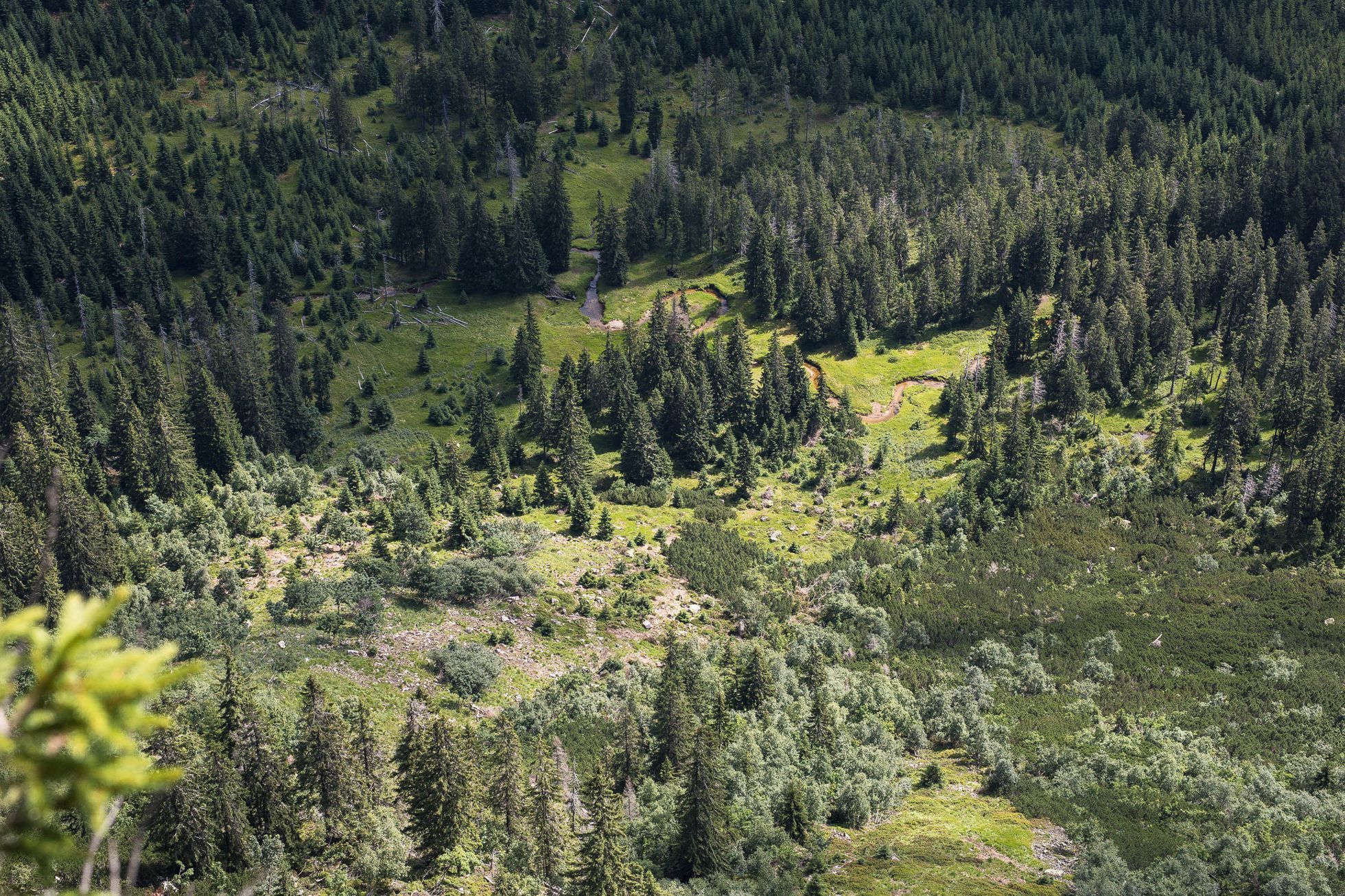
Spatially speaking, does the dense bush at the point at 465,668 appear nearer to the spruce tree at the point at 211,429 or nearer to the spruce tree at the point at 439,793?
the spruce tree at the point at 439,793

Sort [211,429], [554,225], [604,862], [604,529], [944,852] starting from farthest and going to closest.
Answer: [554,225] < [211,429] < [604,529] < [944,852] < [604,862]

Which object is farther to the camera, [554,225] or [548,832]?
[554,225]

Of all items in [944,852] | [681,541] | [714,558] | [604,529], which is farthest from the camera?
[681,541]

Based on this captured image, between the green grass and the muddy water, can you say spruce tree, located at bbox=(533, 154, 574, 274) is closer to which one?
the muddy water

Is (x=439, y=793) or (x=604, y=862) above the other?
(x=604, y=862)

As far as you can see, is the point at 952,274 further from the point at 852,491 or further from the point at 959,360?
the point at 852,491

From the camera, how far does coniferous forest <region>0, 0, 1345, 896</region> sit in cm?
6450

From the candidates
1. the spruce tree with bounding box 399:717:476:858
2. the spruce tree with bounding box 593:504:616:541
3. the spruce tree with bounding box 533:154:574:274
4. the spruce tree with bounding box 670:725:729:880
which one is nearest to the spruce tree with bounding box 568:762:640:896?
the spruce tree with bounding box 670:725:729:880

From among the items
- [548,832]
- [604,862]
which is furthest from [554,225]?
[604,862]

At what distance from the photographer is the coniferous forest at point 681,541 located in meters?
64.5

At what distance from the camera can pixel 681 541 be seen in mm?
124750

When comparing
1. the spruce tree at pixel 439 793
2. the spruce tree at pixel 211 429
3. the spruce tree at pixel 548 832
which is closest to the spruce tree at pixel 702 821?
the spruce tree at pixel 548 832

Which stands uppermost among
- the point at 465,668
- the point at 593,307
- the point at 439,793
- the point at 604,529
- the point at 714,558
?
the point at 439,793

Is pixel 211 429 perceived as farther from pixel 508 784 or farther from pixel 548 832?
pixel 548 832
